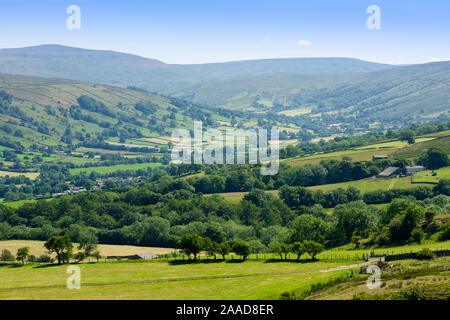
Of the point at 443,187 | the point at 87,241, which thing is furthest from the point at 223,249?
the point at 443,187

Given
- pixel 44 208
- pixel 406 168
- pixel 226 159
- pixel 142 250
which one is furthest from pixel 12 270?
pixel 226 159

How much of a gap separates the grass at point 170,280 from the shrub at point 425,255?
31.9 ft

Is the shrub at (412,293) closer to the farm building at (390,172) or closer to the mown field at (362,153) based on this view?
the farm building at (390,172)

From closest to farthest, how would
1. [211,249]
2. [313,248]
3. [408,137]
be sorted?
[313,248]
[211,249]
[408,137]

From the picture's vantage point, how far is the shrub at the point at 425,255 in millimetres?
53688

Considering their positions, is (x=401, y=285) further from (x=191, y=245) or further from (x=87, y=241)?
(x=87, y=241)

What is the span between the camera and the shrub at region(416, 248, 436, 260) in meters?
53.7

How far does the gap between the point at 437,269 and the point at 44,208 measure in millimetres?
102138

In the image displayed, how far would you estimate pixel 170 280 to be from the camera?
58.8 metres

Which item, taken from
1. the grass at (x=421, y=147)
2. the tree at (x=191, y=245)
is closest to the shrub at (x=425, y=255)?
the tree at (x=191, y=245)

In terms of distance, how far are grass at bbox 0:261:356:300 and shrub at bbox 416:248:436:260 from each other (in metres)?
9.72

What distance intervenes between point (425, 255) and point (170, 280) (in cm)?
3045

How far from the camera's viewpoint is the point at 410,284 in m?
41.3

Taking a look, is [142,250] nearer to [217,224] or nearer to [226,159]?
[217,224]
